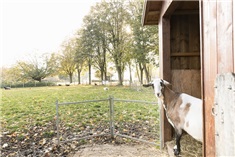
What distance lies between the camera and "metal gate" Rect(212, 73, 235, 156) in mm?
955

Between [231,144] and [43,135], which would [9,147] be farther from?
[231,144]

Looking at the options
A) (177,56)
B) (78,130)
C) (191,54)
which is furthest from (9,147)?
(191,54)

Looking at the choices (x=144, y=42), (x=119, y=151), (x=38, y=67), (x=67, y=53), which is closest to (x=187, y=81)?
(x=119, y=151)

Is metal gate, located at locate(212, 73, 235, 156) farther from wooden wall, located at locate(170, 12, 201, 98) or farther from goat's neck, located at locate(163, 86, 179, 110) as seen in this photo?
wooden wall, located at locate(170, 12, 201, 98)

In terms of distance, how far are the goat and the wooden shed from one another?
1.56 ft

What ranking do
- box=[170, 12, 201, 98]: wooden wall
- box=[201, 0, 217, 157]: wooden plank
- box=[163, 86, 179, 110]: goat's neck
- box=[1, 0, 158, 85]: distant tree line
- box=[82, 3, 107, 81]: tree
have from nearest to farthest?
box=[201, 0, 217, 157]: wooden plank < box=[163, 86, 179, 110]: goat's neck < box=[170, 12, 201, 98]: wooden wall < box=[1, 0, 158, 85]: distant tree line < box=[82, 3, 107, 81]: tree

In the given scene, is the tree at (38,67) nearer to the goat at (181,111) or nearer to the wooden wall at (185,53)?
the wooden wall at (185,53)

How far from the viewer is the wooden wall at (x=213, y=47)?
1.02 metres

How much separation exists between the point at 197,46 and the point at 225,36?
7.98 feet

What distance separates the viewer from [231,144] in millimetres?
963

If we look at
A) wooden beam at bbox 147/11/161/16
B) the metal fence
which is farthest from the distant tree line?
wooden beam at bbox 147/11/161/16

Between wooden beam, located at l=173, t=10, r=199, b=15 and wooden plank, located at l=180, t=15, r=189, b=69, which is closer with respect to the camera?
wooden beam, located at l=173, t=10, r=199, b=15

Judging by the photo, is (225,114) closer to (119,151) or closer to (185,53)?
(185,53)

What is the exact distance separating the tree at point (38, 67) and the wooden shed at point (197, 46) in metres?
19.9
